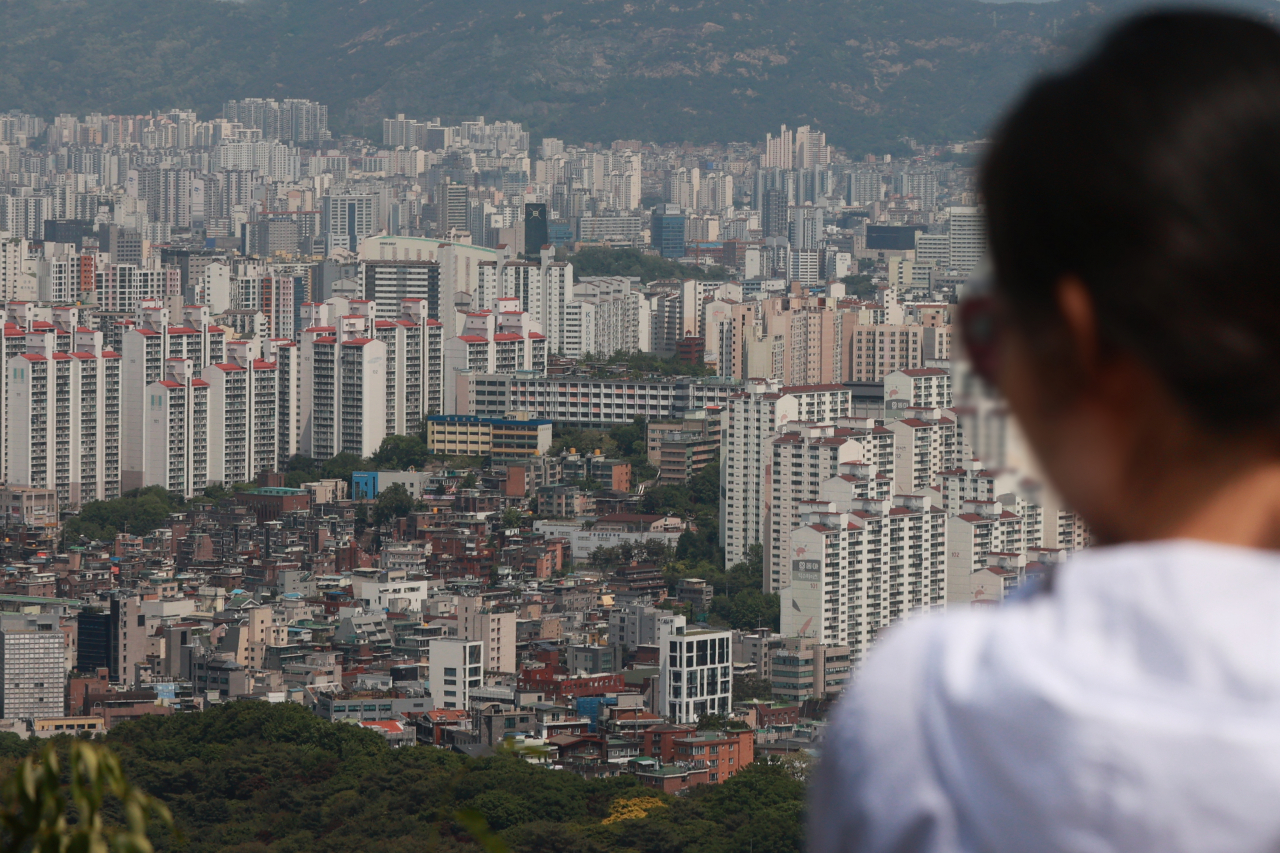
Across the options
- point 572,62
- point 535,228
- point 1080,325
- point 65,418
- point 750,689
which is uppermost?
point 572,62

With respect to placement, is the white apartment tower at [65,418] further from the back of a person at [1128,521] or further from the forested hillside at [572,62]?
the forested hillside at [572,62]

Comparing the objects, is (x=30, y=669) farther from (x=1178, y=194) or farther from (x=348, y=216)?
(x=348, y=216)

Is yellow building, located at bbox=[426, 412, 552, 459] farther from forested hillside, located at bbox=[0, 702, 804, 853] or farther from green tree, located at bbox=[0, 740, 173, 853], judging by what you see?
green tree, located at bbox=[0, 740, 173, 853]

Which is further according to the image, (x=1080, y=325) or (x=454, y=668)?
(x=454, y=668)

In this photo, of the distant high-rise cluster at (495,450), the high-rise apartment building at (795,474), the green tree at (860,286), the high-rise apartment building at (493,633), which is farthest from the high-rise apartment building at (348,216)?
the high-rise apartment building at (493,633)

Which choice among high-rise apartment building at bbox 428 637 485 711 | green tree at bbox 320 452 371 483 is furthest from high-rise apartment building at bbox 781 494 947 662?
green tree at bbox 320 452 371 483

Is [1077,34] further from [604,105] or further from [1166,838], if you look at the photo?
[604,105]

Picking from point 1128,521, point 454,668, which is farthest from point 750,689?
point 1128,521
